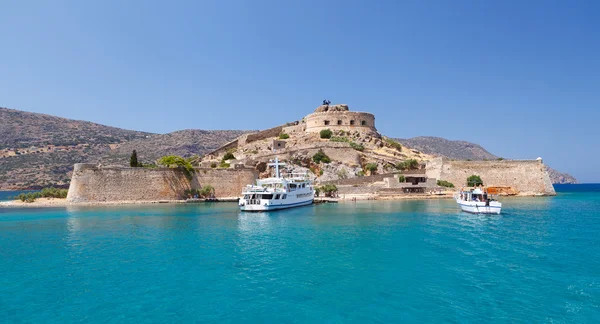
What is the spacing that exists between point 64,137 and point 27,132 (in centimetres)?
739

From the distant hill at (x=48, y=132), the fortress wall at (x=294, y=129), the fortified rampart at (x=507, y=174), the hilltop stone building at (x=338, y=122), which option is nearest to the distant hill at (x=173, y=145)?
the distant hill at (x=48, y=132)

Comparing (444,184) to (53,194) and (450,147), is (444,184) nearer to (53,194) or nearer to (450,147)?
(53,194)

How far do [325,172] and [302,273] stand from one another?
2802 centimetres

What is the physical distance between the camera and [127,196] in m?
30.7

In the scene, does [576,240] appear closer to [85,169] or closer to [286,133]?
[85,169]

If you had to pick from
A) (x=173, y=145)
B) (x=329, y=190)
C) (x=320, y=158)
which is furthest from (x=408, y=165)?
(x=173, y=145)

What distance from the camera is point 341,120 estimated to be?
48.8 metres

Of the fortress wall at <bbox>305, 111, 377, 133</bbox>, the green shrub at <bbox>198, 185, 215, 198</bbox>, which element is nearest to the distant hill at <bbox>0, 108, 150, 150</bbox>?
the fortress wall at <bbox>305, 111, 377, 133</bbox>

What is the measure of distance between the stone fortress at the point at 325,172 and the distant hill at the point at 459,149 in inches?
3341

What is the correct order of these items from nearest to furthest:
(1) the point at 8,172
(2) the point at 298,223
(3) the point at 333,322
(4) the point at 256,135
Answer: (3) the point at 333,322 < (2) the point at 298,223 < (4) the point at 256,135 < (1) the point at 8,172

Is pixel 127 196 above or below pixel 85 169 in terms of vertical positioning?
below

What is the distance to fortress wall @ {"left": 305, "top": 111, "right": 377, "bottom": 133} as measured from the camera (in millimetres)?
48500

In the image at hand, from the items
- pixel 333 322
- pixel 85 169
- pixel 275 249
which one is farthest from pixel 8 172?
pixel 333 322

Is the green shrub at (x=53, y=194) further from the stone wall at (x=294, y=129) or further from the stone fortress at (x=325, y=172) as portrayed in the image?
the stone wall at (x=294, y=129)
